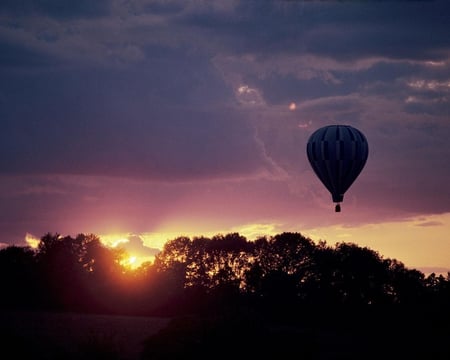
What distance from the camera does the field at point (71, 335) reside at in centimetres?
4722

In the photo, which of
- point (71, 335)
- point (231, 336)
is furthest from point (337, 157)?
point (231, 336)

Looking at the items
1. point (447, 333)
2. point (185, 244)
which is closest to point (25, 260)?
point (185, 244)

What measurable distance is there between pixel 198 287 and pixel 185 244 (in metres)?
18.6

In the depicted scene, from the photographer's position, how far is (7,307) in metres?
86.8

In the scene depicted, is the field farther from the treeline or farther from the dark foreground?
the treeline

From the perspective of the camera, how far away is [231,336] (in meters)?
47.6

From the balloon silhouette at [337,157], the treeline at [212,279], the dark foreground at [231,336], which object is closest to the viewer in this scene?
the dark foreground at [231,336]

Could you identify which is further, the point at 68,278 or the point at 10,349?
the point at 68,278

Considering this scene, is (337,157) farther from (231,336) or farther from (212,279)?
(212,279)

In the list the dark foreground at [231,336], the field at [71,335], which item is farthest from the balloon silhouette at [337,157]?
the field at [71,335]

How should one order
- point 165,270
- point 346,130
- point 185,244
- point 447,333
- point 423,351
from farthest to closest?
point 185,244 → point 165,270 → point 447,333 → point 346,130 → point 423,351

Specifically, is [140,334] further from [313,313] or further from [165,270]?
[165,270]

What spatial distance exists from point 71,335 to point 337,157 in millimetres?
29481

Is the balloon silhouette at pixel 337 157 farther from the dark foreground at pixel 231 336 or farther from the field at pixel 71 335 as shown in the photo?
the field at pixel 71 335
